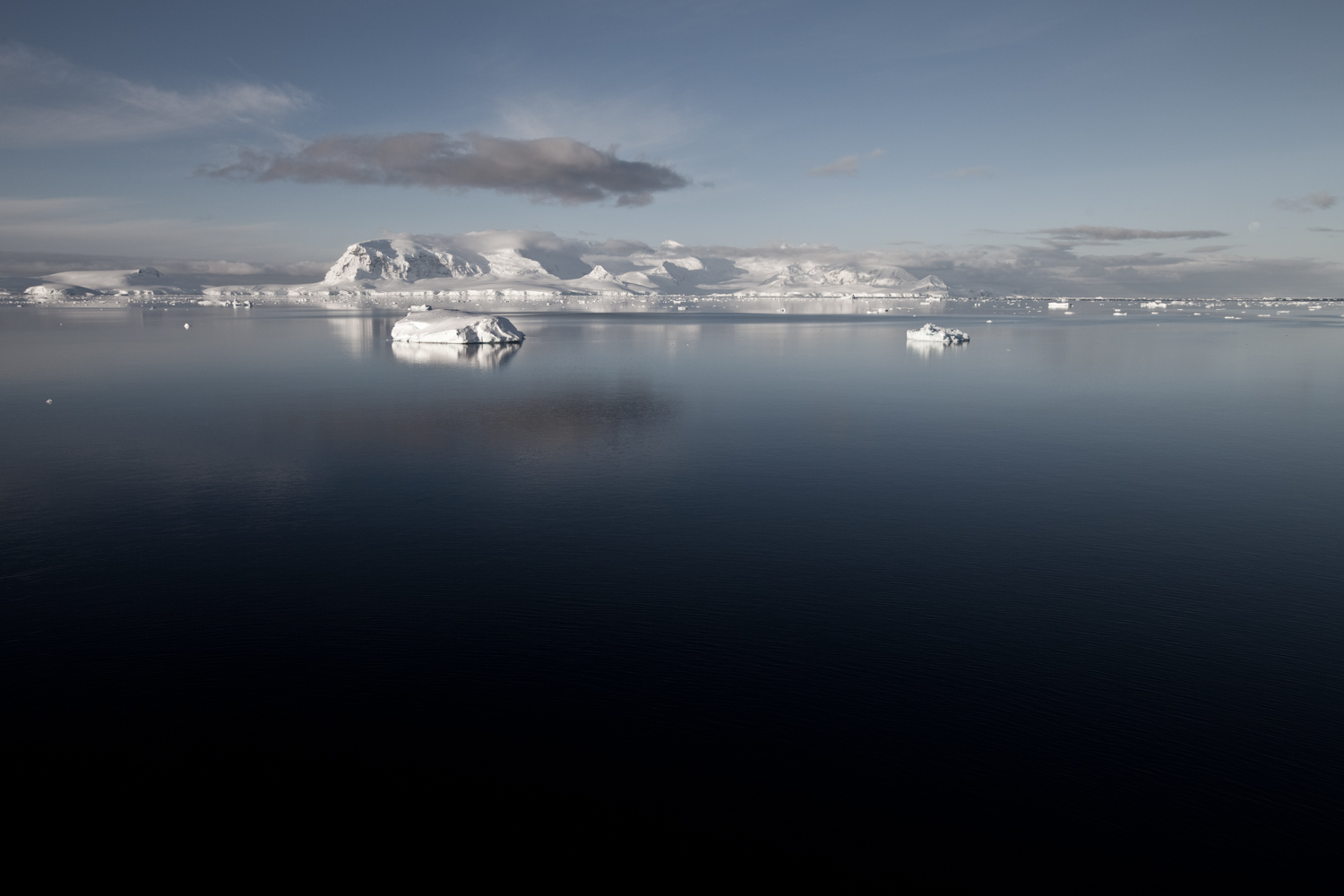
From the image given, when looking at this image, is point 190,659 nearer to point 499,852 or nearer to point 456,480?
point 499,852

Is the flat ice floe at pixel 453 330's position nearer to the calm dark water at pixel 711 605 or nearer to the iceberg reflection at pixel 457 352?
the iceberg reflection at pixel 457 352

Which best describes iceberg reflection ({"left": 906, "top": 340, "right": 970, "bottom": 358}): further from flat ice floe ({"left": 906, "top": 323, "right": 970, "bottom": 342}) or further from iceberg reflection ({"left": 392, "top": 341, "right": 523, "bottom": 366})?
iceberg reflection ({"left": 392, "top": 341, "right": 523, "bottom": 366})

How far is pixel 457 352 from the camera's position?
5275cm

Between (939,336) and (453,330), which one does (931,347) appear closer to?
(939,336)

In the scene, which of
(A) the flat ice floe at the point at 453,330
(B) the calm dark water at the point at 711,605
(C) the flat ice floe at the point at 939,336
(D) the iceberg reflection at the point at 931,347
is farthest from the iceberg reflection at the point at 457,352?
(C) the flat ice floe at the point at 939,336

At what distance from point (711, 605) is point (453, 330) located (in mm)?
50374

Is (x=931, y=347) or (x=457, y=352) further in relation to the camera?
(x=931, y=347)

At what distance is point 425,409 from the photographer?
28.6m

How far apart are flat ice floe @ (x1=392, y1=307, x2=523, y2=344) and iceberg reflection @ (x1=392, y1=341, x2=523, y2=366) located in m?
0.49

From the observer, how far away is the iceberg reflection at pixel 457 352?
4666cm

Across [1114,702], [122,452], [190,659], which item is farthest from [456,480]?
[1114,702]

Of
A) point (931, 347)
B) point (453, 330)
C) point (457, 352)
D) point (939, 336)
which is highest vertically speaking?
point (939, 336)

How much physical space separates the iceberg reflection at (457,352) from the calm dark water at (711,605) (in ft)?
66.3

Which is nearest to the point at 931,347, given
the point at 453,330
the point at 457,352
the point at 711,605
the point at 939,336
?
the point at 939,336
